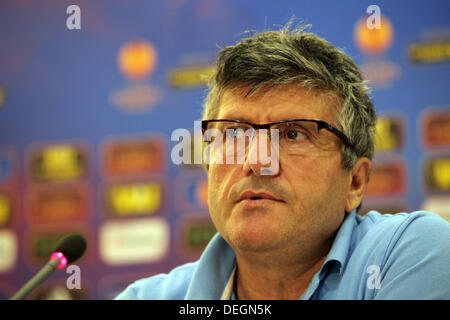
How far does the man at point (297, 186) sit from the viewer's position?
4.19 feet

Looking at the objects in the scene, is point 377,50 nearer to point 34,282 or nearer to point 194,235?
point 194,235

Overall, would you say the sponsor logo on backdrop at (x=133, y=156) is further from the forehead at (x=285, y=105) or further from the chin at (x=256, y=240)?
the chin at (x=256, y=240)

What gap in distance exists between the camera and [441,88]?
247 cm

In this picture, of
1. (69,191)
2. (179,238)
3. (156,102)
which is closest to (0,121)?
(69,191)

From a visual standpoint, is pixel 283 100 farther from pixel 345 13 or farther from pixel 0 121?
pixel 0 121

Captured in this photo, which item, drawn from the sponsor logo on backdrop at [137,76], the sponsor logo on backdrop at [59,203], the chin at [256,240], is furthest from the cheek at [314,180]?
the sponsor logo on backdrop at [59,203]

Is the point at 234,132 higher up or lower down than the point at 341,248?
higher up

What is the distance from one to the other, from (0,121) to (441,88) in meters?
2.21

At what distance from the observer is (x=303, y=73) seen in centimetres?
137

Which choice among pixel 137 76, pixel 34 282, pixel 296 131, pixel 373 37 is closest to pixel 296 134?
pixel 296 131

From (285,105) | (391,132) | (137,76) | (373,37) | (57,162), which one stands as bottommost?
(57,162)

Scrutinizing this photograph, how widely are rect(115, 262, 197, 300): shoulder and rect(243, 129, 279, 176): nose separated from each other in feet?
1.44

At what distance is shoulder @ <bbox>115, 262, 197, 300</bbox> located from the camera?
1536 millimetres

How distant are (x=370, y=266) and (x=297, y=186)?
24 cm
